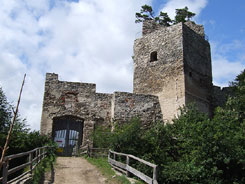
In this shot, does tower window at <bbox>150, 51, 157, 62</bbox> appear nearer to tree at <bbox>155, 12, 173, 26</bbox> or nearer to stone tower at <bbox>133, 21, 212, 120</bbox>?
stone tower at <bbox>133, 21, 212, 120</bbox>

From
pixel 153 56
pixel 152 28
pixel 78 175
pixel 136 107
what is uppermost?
pixel 152 28

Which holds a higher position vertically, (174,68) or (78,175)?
(174,68)

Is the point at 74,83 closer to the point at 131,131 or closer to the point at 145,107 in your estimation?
the point at 145,107

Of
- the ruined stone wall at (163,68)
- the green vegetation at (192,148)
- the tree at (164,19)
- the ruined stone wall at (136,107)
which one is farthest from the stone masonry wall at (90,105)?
the tree at (164,19)

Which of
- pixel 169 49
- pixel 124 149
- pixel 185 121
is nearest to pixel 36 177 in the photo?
pixel 124 149

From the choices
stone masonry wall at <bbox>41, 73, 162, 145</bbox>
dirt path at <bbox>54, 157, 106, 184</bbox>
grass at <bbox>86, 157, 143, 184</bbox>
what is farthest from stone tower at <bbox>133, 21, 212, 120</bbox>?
dirt path at <bbox>54, 157, 106, 184</bbox>

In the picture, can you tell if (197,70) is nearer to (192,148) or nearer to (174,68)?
(174,68)

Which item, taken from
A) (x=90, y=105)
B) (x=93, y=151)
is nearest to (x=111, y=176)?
(x=93, y=151)

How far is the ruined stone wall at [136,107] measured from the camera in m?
14.5

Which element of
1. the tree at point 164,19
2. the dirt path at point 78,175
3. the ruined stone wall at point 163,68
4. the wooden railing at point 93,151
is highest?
the tree at point 164,19

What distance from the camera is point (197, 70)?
16062mm

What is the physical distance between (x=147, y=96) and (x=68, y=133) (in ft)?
17.3

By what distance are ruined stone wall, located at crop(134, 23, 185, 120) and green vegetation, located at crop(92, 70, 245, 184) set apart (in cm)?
289

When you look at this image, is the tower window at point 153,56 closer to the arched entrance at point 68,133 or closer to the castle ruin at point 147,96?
the castle ruin at point 147,96
